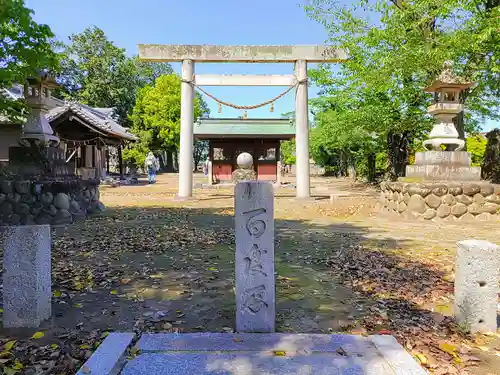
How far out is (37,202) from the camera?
788cm

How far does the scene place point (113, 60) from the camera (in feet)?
126

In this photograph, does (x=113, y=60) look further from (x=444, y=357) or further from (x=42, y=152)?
(x=444, y=357)

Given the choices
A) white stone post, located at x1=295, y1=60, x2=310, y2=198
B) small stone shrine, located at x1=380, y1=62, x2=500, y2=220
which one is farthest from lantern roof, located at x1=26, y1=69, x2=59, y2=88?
small stone shrine, located at x1=380, y1=62, x2=500, y2=220

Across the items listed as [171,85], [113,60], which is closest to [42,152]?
[171,85]

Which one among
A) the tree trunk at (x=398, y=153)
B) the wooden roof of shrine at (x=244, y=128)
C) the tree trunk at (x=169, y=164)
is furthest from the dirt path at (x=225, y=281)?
the tree trunk at (x=169, y=164)

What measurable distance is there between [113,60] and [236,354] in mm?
40765

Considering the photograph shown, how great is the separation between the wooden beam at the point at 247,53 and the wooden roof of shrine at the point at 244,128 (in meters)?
9.90

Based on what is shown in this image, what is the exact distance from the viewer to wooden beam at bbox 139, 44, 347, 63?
13773 mm

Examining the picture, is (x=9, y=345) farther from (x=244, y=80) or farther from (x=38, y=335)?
(x=244, y=80)

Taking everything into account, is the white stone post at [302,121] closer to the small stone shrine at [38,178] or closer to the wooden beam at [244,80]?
the wooden beam at [244,80]

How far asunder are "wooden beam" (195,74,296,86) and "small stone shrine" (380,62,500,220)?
6241 millimetres

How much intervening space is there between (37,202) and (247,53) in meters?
9.11

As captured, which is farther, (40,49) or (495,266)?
(40,49)

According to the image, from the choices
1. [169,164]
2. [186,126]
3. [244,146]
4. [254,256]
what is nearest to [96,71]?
[169,164]
